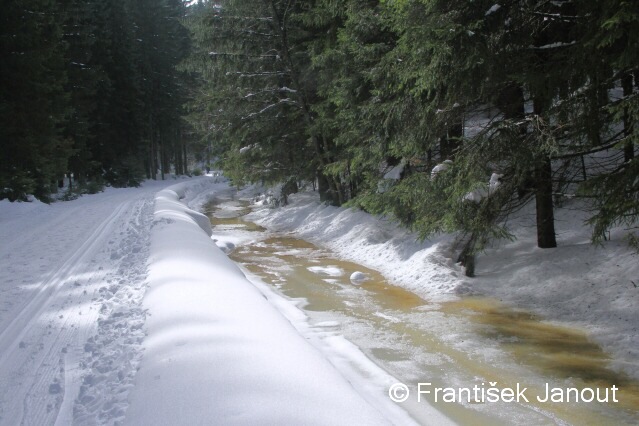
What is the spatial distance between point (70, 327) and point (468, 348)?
493cm

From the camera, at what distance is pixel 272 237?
1733 centimetres

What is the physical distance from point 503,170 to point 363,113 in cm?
421

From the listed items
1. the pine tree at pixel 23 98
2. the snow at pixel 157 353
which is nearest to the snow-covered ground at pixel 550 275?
the snow at pixel 157 353

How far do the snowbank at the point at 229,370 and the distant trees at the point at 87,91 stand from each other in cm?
1491

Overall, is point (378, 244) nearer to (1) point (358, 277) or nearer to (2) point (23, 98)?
(1) point (358, 277)

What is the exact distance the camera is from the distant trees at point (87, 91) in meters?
18.7

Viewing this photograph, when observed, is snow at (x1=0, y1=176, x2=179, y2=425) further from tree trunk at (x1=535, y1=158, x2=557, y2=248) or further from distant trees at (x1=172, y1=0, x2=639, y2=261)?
tree trunk at (x1=535, y1=158, x2=557, y2=248)

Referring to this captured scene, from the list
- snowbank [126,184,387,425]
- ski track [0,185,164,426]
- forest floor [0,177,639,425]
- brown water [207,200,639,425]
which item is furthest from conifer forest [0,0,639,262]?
ski track [0,185,164,426]

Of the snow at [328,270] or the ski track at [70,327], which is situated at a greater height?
the ski track at [70,327]

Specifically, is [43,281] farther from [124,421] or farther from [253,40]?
[253,40]

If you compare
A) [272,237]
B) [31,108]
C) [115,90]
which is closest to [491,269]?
[272,237]

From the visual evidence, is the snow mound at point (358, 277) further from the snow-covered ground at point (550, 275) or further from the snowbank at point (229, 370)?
the snowbank at point (229, 370)

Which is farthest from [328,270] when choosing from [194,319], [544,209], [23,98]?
[23,98]

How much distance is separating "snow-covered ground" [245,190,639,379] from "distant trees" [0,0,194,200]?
1421 cm
